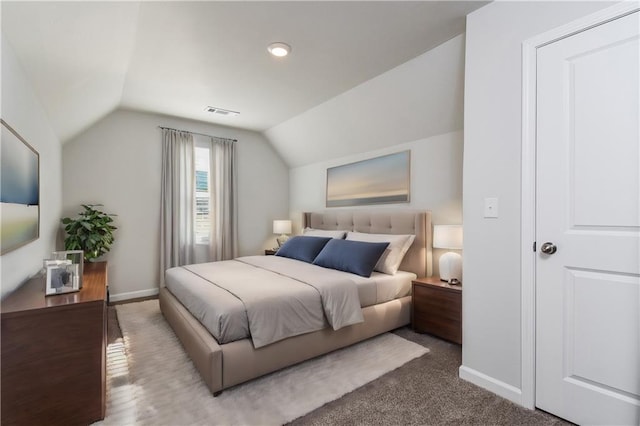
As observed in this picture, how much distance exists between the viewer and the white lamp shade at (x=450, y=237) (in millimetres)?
2881

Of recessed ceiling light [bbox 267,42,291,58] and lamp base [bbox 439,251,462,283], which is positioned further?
lamp base [bbox 439,251,462,283]

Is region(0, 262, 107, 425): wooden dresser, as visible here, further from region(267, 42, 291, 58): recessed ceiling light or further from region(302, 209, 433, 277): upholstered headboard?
region(302, 209, 433, 277): upholstered headboard

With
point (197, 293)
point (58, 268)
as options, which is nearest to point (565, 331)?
point (197, 293)

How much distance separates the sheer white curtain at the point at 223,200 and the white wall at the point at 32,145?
1.90 meters

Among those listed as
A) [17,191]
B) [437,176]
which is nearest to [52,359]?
[17,191]

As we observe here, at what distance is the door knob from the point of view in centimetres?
176

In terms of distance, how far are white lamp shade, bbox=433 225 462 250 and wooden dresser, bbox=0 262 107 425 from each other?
104 inches

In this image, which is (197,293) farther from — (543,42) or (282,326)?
(543,42)

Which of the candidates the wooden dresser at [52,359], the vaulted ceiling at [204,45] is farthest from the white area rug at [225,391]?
the vaulted ceiling at [204,45]

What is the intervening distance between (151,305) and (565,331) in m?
4.01

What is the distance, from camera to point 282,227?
5.20 metres

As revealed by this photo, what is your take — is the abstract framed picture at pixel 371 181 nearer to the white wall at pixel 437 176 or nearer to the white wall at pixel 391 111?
the white wall at pixel 437 176

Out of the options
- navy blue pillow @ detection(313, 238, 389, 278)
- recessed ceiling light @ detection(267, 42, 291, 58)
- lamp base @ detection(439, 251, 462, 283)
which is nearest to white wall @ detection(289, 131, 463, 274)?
lamp base @ detection(439, 251, 462, 283)

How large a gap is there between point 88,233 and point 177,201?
1.20 meters
